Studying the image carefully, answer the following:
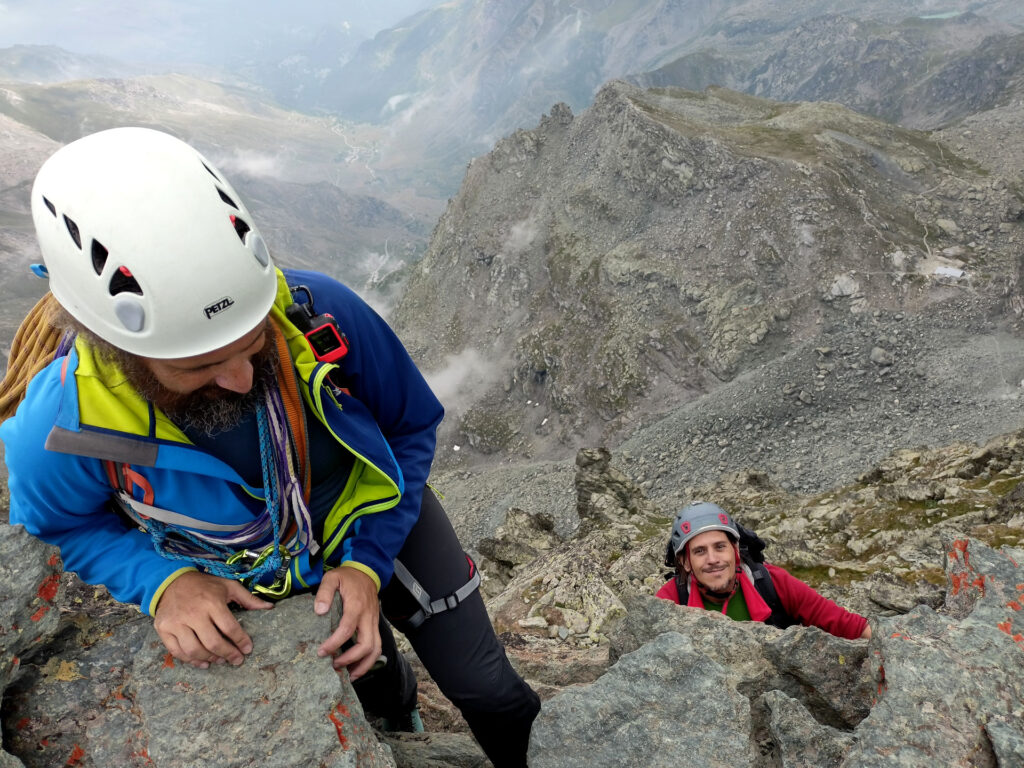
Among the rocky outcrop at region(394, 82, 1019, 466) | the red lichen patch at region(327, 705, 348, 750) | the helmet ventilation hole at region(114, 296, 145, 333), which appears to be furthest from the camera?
the rocky outcrop at region(394, 82, 1019, 466)

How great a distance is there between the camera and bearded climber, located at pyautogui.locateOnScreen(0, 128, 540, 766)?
11.0 feet

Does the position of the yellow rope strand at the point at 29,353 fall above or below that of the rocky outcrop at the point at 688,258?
above

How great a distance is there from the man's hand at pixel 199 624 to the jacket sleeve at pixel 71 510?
0.38 feet

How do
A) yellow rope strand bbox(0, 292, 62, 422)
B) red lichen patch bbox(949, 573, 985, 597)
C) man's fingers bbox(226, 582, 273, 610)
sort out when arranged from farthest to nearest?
red lichen patch bbox(949, 573, 985, 597)
man's fingers bbox(226, 582, 273, 610)
yellow rope strand bbox(0, 292, 62, 422)

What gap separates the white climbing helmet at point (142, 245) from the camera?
3316mm

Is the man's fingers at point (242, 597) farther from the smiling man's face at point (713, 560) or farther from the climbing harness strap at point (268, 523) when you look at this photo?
the smiling man's face at point (713, 560)

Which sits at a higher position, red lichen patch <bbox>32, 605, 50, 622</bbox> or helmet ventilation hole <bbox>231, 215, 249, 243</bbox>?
helmet ventilation hole <bbox>231, 215, 249, 243</bbox>

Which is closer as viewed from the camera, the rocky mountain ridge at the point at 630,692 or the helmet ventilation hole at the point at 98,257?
the helmet ventilation hole at the point at 98,257

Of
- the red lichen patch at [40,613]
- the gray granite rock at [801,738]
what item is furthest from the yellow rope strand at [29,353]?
the gray granite rock at [801,738]

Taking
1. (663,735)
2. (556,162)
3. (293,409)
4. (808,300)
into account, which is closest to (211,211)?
(293,409)

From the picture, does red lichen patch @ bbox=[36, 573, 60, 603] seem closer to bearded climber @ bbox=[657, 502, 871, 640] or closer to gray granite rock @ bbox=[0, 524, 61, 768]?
gray granite rock @ bbox=[0, 524, 61, 768]

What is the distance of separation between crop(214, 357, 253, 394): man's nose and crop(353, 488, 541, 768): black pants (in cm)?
205

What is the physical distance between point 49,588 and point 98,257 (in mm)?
2461

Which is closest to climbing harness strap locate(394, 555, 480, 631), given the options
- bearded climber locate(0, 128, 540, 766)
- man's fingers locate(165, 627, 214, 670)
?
bearded climber locate(0, 128, 540, 766)
